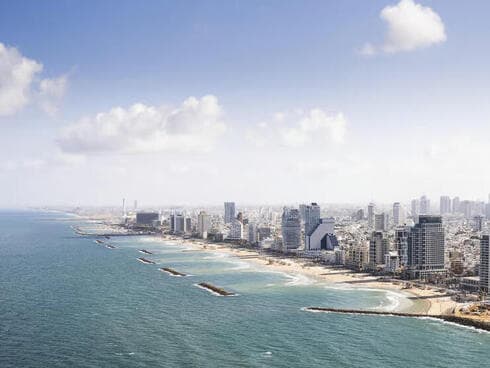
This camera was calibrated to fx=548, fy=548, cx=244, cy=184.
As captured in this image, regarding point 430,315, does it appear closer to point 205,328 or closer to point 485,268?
point 485,268

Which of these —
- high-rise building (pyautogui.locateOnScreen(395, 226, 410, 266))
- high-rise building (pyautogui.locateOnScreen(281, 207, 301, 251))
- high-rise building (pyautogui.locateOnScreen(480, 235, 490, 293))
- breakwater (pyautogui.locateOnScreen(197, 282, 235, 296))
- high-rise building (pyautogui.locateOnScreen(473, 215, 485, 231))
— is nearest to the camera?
breakwater (pyautogui.locateOnScreen(197, 282, 235, 296))

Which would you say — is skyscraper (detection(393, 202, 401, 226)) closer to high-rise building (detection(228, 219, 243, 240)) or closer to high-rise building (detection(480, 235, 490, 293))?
high-rise building (detection(228, 219, 243, 240))

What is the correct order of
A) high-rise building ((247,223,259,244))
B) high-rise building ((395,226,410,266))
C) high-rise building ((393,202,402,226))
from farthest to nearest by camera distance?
high-rise building ((393,202,402,226))
high-rise building ((247,223,259,244))
high-rise building ((395,226,410,266))

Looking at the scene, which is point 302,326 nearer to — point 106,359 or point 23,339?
point 106,359

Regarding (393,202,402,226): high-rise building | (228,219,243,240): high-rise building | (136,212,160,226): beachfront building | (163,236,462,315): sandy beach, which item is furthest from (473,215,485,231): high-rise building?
(136,212,160,226): beachfront building

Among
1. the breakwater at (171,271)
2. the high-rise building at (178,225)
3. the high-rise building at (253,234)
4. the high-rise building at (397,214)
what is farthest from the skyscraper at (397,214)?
the breakwater at (171,271)

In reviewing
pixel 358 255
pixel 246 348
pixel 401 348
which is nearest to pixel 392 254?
pixel 358 255

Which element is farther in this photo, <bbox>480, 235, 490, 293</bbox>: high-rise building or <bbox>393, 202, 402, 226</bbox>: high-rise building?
<bbox>393, 202, 402, 226</bbox>: high-rise building
